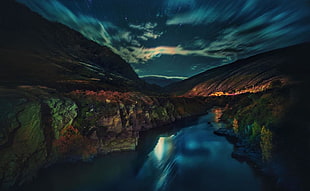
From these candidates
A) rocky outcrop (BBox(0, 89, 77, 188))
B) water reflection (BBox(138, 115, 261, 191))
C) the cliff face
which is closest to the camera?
rocky outcrop (BBox(0, 89, 77, 188))

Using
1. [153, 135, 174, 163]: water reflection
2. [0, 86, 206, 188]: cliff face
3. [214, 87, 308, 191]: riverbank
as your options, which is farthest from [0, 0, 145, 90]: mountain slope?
[214, 87, 308, 191]: riverbank

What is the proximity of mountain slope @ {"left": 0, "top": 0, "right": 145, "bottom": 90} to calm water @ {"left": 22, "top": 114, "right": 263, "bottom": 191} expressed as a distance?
859 inches

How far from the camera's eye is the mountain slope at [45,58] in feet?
142

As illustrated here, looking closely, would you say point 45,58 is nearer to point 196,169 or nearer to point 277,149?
point 196,169

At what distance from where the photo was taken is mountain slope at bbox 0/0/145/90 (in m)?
43.4

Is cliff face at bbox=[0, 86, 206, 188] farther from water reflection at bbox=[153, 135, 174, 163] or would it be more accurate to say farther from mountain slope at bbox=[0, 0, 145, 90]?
mountain slope at bbox=[0, 0, 145, 90]

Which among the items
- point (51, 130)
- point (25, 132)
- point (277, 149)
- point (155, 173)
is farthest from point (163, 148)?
point (25, 132)

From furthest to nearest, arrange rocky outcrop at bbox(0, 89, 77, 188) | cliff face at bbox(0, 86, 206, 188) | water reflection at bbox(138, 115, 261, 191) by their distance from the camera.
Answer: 1. water reflection at bbox(138, 115, 261, 191)
2. cliff face at bbox(0, 86, 206, 188)
3. rocky outcrop at bbox(0, 89, 77, 188)

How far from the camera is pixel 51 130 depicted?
13.5m

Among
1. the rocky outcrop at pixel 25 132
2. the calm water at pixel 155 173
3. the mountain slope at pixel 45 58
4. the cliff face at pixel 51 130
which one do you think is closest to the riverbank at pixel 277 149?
the calm water at pixel 155 173

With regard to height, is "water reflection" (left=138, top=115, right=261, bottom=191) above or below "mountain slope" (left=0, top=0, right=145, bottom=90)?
below

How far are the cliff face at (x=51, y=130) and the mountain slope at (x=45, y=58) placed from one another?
1655 cm

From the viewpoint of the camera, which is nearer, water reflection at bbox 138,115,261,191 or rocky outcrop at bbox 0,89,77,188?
rocky outcrop at bbox 0,89,77,188

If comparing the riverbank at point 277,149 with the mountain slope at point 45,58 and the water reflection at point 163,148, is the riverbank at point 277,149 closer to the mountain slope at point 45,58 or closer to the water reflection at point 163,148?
the water reflection at point 163,148
